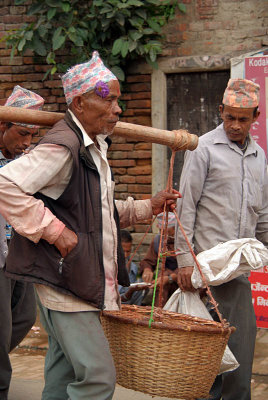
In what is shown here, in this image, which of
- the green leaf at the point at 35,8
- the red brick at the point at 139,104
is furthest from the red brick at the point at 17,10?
the red brick at the point at 139,104

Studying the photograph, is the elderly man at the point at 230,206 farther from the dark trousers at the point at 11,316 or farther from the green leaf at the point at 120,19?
the green leaf at the point at 120,19

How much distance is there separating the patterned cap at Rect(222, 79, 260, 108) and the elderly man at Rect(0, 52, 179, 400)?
1136mm

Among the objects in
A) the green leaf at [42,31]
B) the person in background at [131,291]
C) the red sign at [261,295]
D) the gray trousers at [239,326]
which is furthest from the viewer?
the green leaf at [42,31]

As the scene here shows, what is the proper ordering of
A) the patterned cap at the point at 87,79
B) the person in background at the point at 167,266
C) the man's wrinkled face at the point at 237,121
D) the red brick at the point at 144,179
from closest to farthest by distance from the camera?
the patterned cap at the point at 87,79
the man's wrinkled face at the point at 237,121
the person in background at the point at 167,266
the red brick at the point at 144,179

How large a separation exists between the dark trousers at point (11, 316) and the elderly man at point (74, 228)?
3.03 feet

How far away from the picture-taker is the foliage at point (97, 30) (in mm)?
7680

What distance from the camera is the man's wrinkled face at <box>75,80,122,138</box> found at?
3355 mm

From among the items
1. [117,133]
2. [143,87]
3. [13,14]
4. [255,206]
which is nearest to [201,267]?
[255,206]

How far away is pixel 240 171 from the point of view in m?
4.30

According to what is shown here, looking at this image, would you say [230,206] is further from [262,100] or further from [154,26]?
[154,26]

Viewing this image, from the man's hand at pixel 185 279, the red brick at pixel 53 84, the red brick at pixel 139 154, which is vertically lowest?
the man's hand at pixel 185 279

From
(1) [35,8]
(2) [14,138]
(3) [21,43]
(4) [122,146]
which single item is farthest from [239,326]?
(1) [35,8]

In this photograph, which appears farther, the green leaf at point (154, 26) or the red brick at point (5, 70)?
the red brick at point (5, 70)

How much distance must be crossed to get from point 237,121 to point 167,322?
1410 mm
